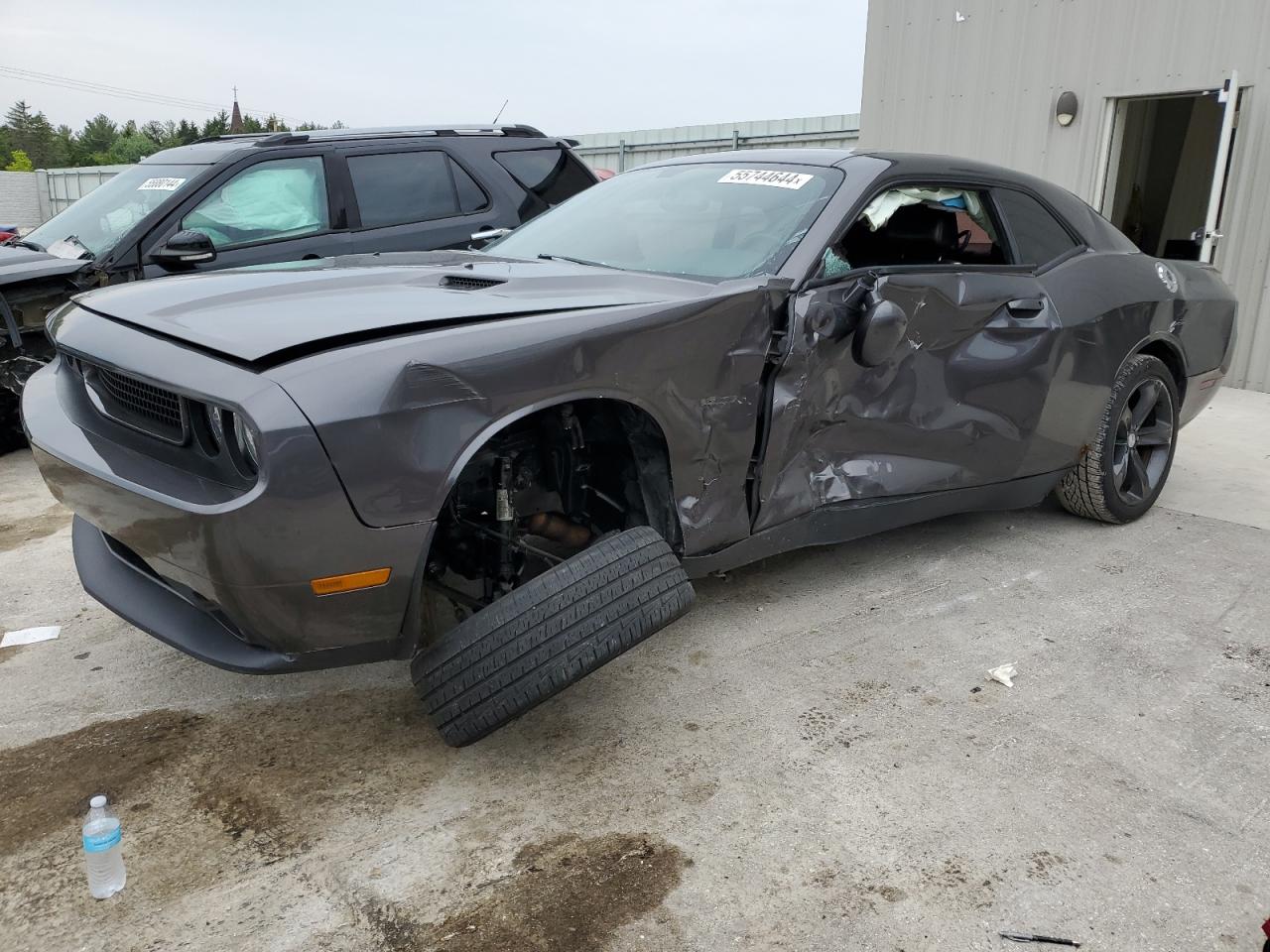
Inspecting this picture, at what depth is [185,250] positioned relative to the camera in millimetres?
4977

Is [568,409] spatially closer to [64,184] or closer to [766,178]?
[766,178]

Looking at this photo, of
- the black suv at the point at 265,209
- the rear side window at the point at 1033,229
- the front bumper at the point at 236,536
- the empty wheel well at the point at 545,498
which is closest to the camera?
the front bumper at the point at 236,536

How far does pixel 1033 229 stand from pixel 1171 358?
1091mm

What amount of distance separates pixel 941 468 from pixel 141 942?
2764mm

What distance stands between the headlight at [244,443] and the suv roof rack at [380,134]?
4.18 meters

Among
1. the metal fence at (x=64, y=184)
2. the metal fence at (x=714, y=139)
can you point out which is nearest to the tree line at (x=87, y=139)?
the metal fence at (x=64, y=184)

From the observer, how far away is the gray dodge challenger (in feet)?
7.09

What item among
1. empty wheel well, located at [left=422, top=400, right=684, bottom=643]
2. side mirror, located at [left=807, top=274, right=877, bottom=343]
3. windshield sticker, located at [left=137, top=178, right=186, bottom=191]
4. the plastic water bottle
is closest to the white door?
side mirror, located at [left=807, top=274, right=877, bottom=343]

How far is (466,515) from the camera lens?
8.55ft

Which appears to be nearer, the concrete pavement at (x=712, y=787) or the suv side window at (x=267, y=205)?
the concrete pavement at (x=712, y=787)

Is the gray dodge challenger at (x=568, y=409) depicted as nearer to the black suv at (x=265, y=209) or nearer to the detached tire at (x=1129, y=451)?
the detached tire at (x=1129, y=451)

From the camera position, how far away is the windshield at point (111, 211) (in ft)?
18.0

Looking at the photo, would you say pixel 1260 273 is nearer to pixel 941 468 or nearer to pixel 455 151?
pixel 941 468

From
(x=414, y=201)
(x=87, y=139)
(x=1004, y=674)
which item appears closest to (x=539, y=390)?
(x=1004, y=674)
